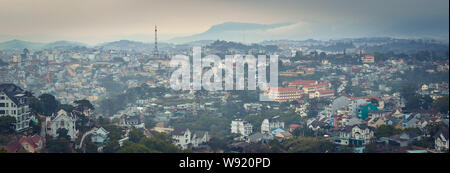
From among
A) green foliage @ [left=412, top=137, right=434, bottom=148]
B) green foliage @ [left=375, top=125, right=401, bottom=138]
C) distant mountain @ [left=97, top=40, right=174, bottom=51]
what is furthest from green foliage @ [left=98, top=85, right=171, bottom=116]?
distant mountain @ [left=97, top=40, right=174, bottom=51]

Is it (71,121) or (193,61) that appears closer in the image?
(71,121)

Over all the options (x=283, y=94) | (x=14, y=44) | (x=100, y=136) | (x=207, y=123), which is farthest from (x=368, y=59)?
(x=100, y=136)

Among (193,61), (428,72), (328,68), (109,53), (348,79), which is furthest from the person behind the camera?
(109,53)

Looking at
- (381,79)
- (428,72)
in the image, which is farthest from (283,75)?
(428,72)

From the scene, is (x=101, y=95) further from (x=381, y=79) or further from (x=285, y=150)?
(x=285, y=150)

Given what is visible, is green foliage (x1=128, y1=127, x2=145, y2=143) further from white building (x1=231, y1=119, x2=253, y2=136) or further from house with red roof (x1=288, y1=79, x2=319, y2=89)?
house with red roof (x1=288, y1=79, x2=319, y2=89)

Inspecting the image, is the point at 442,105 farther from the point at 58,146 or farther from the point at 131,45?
the point at 131,45
